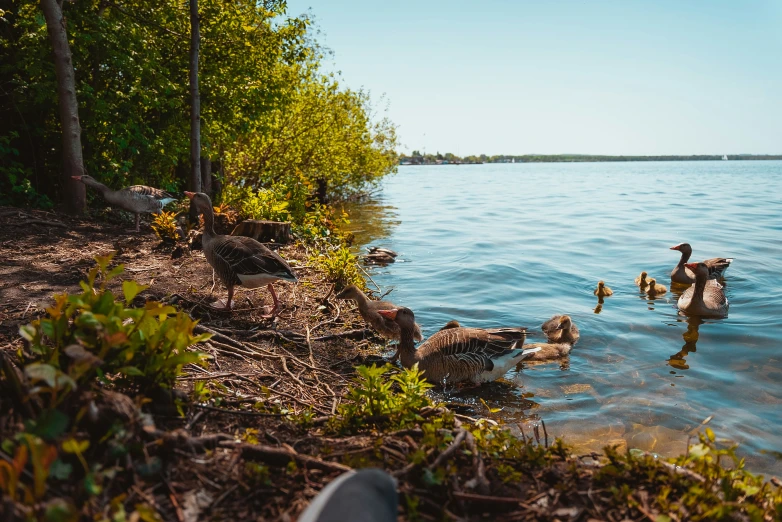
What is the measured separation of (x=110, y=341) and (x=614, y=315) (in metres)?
11.2

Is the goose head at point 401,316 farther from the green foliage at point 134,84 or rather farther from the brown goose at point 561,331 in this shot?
the green foliage at point 134,84

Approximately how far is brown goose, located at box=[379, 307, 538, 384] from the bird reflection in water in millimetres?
3379

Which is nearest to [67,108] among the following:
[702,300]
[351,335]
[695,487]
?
[351,335]

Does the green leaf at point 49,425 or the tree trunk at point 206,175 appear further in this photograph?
the tree trunk at point 206,175

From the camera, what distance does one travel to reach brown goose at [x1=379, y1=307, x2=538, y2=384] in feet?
25.4

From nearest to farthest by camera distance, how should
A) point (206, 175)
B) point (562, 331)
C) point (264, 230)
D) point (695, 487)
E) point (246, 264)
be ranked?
point (695, 487) < point (246, 264) < point (562, 331) < point (264, 230) < point (206, 175)

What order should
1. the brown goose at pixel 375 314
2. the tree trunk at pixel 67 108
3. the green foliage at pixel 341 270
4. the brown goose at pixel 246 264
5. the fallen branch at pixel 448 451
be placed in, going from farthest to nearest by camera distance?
the tree trunk at pixel 67 108
the green foliage at pixel 341 270
the brown goose at pixel 375 314
the brown goose at pixel 246 264
the fallen branch at pixel 448 451

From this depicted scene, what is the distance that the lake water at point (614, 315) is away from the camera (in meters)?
7.09

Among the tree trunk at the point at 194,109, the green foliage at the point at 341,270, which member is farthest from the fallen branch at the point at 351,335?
the tree trunk at the point at 194,109

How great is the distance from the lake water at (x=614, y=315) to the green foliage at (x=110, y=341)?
463cm

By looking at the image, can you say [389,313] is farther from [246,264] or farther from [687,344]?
[687,344]

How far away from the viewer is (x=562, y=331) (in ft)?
31.8

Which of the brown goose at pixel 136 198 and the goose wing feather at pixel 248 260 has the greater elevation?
the brown goose at pixel 136 198

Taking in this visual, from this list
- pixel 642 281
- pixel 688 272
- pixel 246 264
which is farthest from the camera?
pixel 688 272
